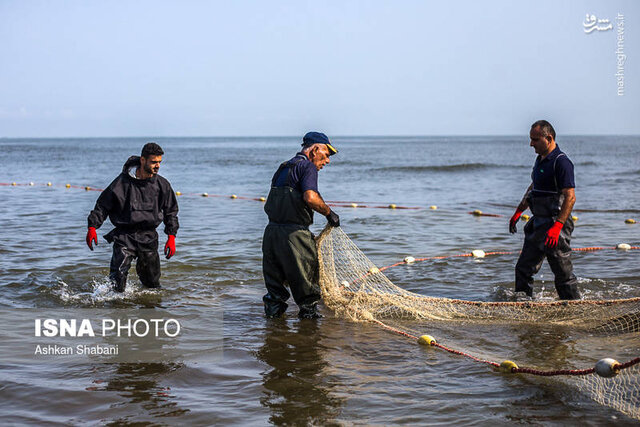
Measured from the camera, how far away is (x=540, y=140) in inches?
237

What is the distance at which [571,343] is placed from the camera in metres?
5.37

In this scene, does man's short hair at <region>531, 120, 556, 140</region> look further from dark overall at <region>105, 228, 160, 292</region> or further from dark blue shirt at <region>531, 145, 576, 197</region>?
dark overall at <region>105, 228, 160, 292</region>

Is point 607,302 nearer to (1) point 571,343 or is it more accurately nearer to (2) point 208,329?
(1) point 571,343

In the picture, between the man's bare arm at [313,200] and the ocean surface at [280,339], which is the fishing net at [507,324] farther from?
the man's bare arm at [313,200]

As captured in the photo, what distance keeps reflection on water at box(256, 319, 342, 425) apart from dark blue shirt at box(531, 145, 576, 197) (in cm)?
254

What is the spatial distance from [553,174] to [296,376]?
125 inches

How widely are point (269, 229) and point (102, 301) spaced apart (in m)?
2.19

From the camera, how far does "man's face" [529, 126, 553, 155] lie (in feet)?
19.7

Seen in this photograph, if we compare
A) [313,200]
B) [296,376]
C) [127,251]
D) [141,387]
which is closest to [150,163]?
[127,251]

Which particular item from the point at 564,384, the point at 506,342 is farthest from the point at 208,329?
the point at 564,384

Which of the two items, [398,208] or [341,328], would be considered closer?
[341,328]

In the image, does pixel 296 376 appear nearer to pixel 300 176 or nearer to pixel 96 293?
pixel 300 176

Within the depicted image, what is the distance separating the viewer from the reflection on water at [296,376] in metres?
3.93

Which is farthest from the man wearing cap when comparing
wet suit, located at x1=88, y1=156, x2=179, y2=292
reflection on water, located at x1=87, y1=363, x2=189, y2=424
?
reflection on water, located at x1=87, y1=363, x2=189, y2=424
